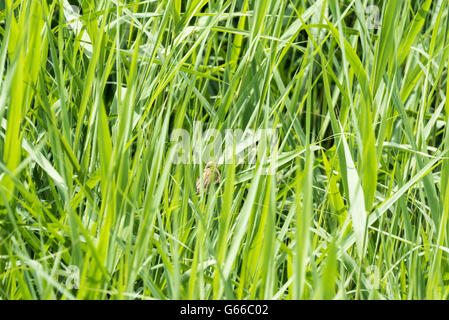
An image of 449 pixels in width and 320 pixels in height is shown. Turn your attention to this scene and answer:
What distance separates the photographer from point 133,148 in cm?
105

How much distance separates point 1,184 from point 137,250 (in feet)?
0.63

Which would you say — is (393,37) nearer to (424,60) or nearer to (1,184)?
(424,60)

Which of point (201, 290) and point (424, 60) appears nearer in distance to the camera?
point (201, 290)

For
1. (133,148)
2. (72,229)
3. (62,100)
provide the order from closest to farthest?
(72,229) → (62,100) → (133,148)

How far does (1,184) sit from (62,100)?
126 mm

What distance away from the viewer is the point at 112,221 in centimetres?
62

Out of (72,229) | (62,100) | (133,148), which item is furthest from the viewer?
(133,148)

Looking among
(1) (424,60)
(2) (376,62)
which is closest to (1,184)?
(2) (376,62)

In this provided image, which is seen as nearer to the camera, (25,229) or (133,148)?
(25,229)

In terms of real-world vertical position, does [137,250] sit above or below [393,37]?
below

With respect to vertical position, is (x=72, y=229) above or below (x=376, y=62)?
below

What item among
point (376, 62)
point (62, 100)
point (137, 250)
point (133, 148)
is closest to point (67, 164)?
point (62, 100)

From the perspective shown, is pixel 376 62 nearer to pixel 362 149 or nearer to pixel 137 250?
pixel 362 149
